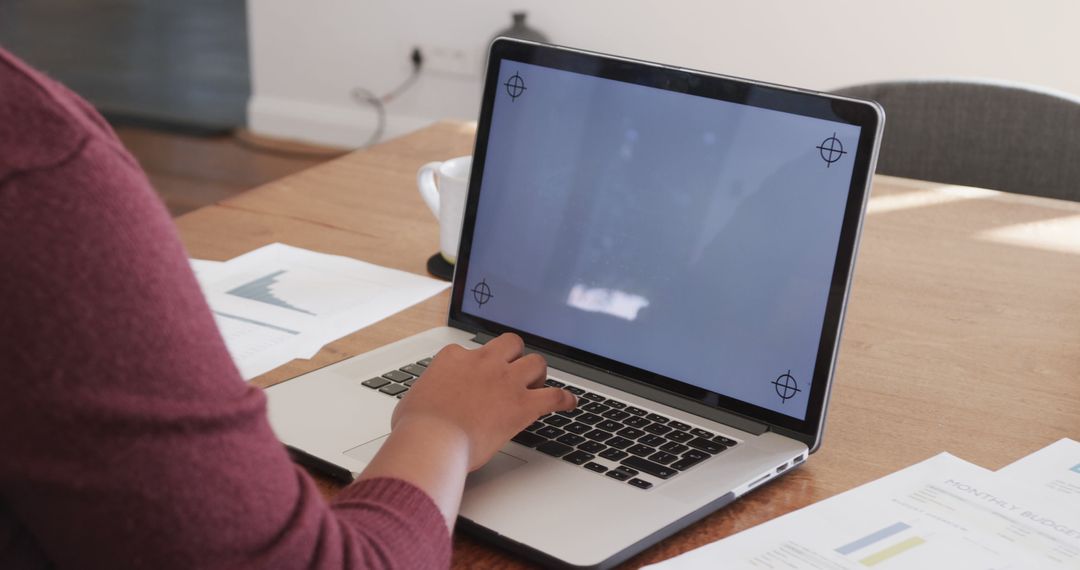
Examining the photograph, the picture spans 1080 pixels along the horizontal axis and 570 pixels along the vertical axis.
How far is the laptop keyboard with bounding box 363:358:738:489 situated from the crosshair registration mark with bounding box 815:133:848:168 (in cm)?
21

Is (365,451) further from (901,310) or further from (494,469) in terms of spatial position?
(901,310)

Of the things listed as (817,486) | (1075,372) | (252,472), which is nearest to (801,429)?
(817,486)

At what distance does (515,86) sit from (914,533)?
1.60ft

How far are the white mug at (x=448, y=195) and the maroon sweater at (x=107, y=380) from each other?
2.04ft

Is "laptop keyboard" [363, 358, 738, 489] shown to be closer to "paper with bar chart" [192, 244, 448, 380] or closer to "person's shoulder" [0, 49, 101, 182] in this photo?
"paper with bar chart" [192, 244, 448, 380]

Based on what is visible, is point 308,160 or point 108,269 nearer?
point 108,269

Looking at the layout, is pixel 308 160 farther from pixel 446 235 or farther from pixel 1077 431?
pixel 1077 431

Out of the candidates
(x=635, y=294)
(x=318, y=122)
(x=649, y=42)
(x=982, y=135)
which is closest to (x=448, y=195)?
(x=635, y=294)

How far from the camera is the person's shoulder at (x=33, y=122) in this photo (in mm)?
448

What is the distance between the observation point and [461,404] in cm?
74

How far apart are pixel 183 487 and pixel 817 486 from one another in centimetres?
47

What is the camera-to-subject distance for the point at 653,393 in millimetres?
881

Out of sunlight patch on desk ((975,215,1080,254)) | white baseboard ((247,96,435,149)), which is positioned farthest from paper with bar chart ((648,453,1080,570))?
white baseboard ((247,96,435,149))

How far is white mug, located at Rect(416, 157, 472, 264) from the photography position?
1.13 meters
